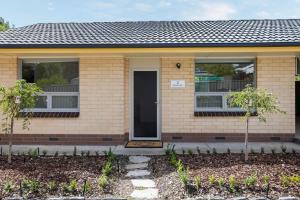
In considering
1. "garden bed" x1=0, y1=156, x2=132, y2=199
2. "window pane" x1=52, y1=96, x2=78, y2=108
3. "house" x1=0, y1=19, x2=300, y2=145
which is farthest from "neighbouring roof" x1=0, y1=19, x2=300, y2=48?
"garden bed" x1=0, y1=156, x2=132, y2=199

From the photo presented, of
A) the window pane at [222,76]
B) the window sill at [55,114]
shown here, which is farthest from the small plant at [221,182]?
the window sill at [55,114]

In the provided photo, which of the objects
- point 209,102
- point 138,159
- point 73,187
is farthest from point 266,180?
point 209,102

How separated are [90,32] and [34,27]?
3178mm

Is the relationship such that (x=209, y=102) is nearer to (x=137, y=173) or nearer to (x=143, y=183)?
(x=137, y=173)

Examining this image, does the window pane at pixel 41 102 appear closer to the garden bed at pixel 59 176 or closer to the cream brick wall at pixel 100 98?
the cream brick wall at pixel 100 98

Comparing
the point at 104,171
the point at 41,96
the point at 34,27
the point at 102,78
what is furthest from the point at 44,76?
the point at 104,171

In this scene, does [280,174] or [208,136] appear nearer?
[280,174]

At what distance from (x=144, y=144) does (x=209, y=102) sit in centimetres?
257

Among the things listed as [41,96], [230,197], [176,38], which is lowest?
[230,197]

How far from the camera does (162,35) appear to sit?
1231cm

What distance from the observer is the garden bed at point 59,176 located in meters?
6.68

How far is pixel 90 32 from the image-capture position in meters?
13.5

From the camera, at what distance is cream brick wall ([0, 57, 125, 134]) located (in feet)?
38.6

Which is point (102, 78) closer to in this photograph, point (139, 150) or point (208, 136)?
point (139, 150)
